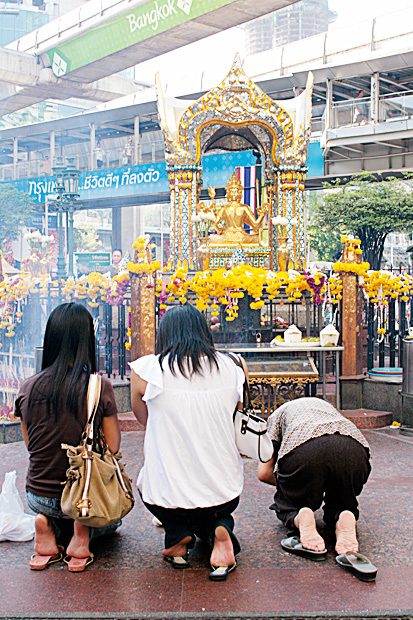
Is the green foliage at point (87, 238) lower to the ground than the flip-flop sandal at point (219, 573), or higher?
higher

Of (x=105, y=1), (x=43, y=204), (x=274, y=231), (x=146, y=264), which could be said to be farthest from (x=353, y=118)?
(x=146, y=264)

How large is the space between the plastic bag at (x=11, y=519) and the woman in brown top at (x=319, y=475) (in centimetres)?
161

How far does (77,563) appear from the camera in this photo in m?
4.13

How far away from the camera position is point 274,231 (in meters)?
12.6

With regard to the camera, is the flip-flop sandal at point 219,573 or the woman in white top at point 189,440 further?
the woman in white top at point 189,440

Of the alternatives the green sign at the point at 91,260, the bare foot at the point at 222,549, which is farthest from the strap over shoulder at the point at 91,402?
the green sign at the point at 91,260

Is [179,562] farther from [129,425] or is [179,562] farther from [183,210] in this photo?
[183,210]

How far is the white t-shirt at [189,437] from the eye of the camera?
414 cm

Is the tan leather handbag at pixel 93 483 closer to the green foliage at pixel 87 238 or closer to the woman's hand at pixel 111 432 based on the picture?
the woman's hand at pixel 111 432

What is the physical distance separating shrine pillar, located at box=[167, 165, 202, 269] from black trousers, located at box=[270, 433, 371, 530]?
8.32 meters

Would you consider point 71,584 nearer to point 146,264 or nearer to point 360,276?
point 146,264

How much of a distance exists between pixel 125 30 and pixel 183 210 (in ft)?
38.3

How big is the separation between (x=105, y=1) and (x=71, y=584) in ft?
72.0

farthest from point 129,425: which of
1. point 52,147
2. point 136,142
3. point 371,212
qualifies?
point 52,147
